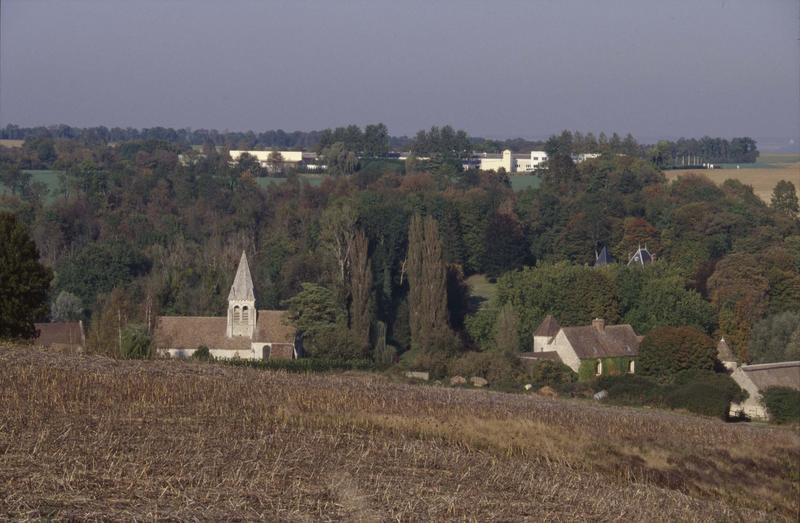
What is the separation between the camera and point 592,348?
39.2 metres

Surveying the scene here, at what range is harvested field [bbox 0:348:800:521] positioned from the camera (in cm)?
956

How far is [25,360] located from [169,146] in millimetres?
97225

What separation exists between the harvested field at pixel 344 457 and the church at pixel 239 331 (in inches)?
906

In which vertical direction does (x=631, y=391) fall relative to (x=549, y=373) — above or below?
above

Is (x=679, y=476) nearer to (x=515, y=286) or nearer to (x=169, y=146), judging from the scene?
(x=515, y=286)

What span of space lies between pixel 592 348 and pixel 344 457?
92.6 ft

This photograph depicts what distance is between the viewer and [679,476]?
11086 millimetres

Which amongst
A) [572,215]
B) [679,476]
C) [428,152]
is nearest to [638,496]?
[679,476]

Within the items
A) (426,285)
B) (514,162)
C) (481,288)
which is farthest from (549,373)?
(514,162)

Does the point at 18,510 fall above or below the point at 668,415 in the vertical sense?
above

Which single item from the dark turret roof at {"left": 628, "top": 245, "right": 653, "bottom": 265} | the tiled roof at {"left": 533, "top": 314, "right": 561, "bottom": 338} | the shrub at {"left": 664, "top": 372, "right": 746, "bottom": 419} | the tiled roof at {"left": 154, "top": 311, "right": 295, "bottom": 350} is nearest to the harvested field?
the shrub at {"left": 664, "top": 372, "right": 746, "bottom": 419}

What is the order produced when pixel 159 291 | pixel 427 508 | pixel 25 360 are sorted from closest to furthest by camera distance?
pixel 427 508, pixel 25 360, pixel 159 291

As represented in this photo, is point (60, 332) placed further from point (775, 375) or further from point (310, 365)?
point (775, 375)

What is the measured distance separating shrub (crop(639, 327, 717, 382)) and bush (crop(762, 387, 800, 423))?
18.6 meters
